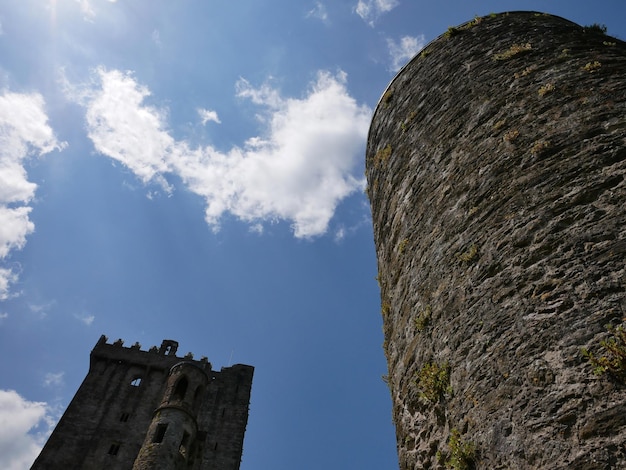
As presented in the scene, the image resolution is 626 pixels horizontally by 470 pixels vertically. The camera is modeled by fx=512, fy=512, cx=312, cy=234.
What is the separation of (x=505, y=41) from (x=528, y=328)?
10.8 ft

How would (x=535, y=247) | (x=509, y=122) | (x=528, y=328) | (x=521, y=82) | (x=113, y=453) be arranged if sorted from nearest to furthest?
(x=528, y=328)
(x=535, y=247)
(x=509, y=122)
(x=521, y=82)
(x=113, y=453)

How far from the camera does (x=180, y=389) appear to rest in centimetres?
2484

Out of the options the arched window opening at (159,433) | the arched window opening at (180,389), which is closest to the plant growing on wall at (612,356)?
the arched window opening at (159,433)

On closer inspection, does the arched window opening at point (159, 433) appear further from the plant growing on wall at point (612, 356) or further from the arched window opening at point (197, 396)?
the plant growing on wall at point (612, 356)

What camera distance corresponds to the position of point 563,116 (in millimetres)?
3521

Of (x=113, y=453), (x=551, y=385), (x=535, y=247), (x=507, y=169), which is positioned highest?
(x=113, y=453)

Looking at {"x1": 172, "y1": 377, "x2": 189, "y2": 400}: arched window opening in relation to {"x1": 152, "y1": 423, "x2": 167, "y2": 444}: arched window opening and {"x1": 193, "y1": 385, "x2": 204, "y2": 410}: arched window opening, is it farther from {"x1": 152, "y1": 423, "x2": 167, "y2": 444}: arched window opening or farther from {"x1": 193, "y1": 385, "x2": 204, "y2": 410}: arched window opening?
{"x1": 152, "y1": 423, "x2": 167, "y2": 444}: arched window opening

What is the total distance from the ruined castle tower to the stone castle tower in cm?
1946

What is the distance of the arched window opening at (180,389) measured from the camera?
24355 mm

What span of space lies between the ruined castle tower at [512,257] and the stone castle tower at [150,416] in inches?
766

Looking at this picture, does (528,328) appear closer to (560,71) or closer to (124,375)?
(560,71)

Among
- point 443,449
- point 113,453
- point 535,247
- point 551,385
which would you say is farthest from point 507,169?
point 113,453

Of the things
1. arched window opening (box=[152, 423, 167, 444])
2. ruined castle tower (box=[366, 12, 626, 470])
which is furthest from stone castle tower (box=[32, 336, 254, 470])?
ruined castle tower (box=[366, 12, 626, 470])

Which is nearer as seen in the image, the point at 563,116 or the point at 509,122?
the point at 563,116
